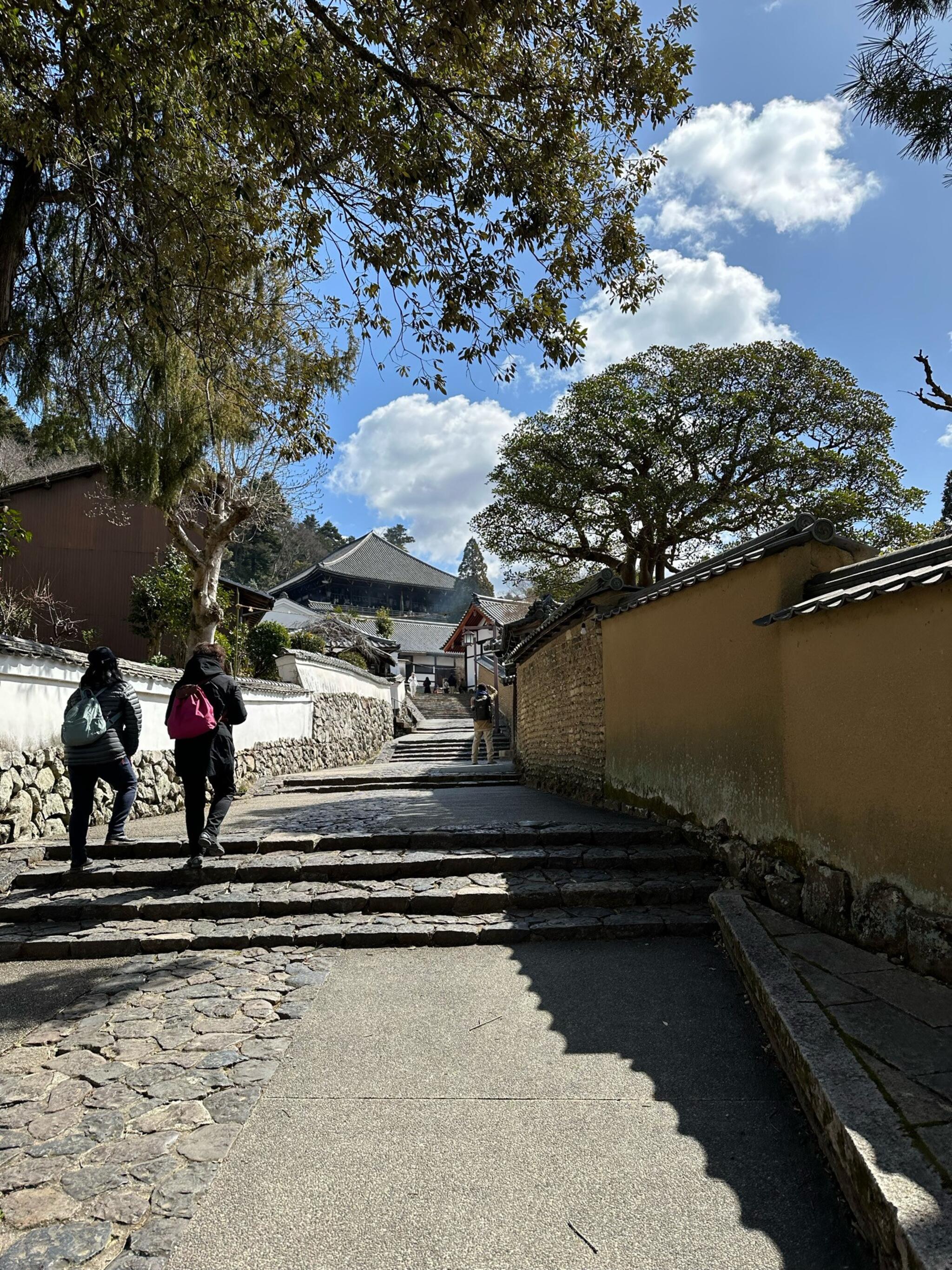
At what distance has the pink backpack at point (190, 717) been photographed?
17.9 ft

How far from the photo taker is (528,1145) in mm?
2461

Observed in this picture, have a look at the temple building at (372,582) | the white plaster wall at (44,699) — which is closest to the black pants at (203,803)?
the white plaster wall at (44,699)

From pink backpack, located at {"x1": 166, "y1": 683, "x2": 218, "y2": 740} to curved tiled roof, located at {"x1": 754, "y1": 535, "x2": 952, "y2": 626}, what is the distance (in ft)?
13.0

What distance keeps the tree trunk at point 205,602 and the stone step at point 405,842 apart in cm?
665

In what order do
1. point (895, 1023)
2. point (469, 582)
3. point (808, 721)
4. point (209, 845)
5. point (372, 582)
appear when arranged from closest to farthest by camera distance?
point (895, 1023) → point (808, 721) → point (209, 845) → point (372, 582) → point (469, 582)

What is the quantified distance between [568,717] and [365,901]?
5.39 meters

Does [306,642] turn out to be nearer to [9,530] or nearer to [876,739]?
[9,530]

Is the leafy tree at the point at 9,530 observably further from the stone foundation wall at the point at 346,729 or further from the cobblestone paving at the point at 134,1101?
the stone foundation wall at the point at 346,729

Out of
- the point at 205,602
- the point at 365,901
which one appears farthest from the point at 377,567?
the point at 365,901

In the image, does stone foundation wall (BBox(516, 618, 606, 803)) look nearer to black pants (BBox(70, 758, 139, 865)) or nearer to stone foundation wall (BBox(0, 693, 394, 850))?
stone foundation wall (BBox(0, 693, 394, 850))

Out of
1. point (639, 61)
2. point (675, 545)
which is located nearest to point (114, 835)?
point (639, 61)

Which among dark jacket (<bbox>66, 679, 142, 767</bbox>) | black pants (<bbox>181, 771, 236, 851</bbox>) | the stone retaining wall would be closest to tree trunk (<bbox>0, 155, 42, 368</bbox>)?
dark jacket (<bbox>66, 679, 142, 767</bbox>)

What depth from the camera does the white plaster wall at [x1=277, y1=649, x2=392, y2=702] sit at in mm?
15203

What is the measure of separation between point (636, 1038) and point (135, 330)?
727 cm
